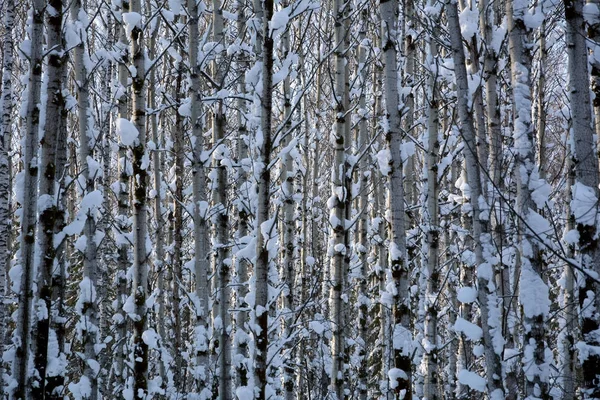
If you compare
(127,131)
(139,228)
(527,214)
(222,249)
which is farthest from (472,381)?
(127,131)

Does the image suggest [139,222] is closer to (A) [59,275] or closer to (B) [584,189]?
(A) [59,275]

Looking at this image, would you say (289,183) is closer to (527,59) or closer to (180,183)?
(180,183)

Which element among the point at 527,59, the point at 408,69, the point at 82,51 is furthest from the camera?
the point at 408,69

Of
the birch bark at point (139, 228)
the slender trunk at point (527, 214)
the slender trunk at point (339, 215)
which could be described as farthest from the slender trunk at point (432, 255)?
the birch bark at point (139, 228)

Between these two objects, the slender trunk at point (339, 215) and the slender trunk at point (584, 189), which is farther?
the slender trunk at point (339, 215)

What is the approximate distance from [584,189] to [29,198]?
5301mm

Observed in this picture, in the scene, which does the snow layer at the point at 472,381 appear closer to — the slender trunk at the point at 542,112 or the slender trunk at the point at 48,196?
the slender trunk at the point at 542,112

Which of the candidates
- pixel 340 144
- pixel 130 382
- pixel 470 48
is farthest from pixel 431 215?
pixel 130 382

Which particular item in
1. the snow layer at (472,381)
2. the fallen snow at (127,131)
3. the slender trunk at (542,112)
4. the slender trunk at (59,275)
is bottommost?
the snow layer at (472,381)

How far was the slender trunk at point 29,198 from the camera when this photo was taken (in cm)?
514

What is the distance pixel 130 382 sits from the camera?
640 cm

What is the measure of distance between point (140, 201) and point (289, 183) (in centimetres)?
349

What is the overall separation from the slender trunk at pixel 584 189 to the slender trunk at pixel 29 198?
498cm

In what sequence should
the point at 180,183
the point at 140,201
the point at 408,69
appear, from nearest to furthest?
the point at 140,201 → the point at 408,69 → the point at 180,183
